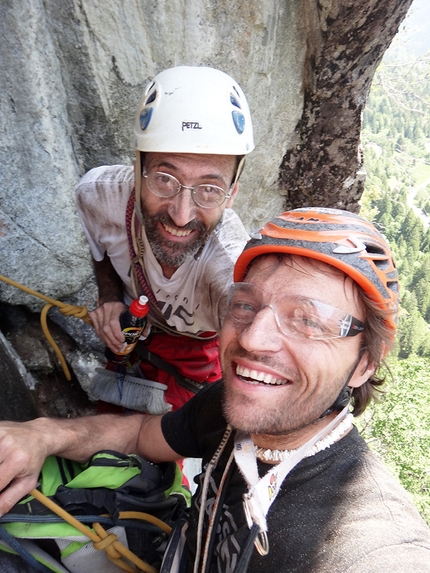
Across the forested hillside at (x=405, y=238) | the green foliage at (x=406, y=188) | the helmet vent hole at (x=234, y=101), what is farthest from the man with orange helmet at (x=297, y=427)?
the green foliage at (x=406, y=188)

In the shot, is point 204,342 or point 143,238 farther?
point 204,342

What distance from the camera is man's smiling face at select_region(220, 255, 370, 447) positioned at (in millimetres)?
1536

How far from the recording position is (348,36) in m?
4.66

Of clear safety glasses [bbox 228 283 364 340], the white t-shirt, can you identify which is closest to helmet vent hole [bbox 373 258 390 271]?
clear safety glasses [bbox 228 283 364 340]

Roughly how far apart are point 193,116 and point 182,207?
1.81 feet

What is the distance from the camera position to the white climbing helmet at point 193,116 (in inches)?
94.0

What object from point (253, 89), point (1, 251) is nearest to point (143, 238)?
point (1, 251)

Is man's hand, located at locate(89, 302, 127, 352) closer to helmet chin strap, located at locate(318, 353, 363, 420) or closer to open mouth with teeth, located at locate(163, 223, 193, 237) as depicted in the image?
open mouth with teeth, located at locate(163, 223, 193, 237)

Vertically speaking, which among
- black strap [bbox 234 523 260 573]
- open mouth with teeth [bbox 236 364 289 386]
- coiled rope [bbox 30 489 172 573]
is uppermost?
open mouth with teeth [bbox 236 364 289 386]

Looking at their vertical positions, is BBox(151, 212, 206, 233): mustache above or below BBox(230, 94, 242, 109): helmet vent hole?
below

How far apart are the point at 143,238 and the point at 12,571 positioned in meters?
1.76

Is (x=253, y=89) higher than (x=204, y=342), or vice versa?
(x=253, y=89)

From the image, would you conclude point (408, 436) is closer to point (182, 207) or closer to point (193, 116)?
point (182, 207)

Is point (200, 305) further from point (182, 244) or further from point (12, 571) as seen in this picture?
point (12, 571)
